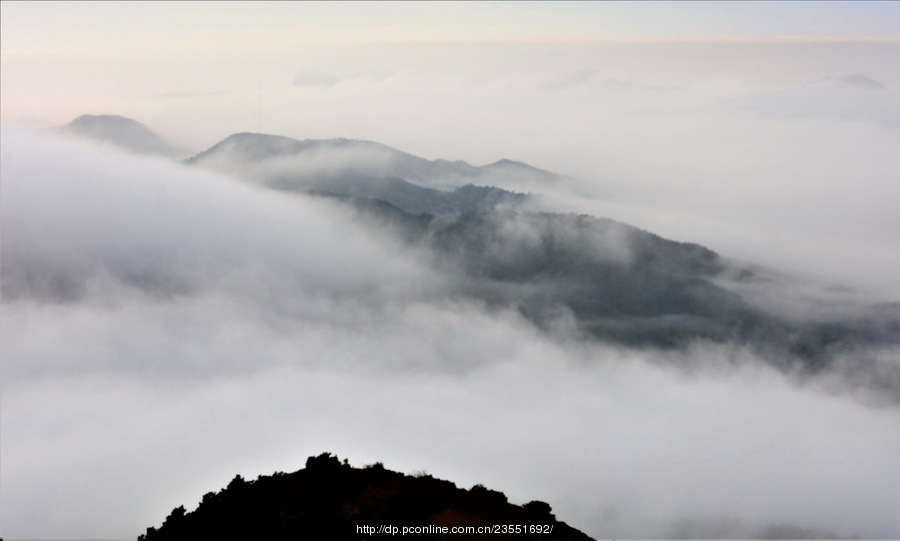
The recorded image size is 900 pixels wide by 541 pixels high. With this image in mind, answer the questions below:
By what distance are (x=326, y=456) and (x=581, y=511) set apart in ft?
465

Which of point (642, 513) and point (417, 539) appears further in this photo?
point (642, 513)

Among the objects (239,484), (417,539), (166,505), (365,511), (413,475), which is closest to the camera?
(417,539)

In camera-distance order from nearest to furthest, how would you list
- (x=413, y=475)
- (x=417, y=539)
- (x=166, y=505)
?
(x=417, y=539) < (x=413, y=475) < (x=166, y=505)

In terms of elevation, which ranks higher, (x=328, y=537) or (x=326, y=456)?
(x=326, y=456)

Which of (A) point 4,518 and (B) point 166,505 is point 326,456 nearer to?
(B) point 166,505

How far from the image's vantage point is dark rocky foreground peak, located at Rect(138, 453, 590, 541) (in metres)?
60.1

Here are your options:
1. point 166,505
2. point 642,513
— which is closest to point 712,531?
point 642,513

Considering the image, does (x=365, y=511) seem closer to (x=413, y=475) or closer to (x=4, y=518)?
(x=413, y=475)

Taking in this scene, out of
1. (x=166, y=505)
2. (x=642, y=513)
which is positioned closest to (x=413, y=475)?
(x=166, y=505)

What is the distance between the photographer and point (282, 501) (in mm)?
63781

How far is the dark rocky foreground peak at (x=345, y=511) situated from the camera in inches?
2366

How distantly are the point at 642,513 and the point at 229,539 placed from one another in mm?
163994

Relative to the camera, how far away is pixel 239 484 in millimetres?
67125

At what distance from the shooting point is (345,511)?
2451 inches
